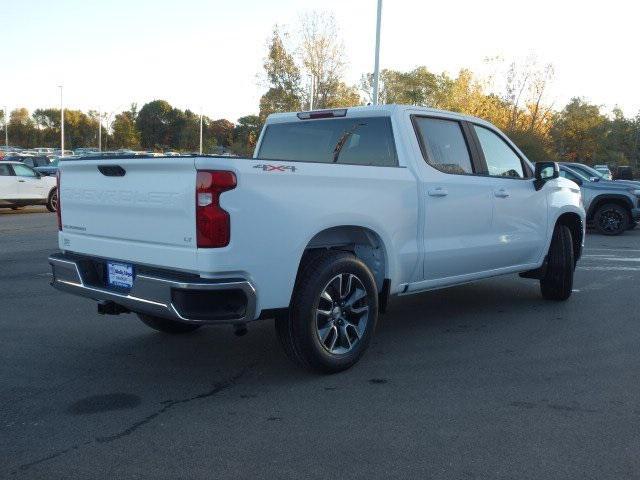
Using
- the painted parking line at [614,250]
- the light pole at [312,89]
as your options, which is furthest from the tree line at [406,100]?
the painted parking line at [614,250]

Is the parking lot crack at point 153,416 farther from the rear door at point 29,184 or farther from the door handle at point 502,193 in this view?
the rear door at point 29,184

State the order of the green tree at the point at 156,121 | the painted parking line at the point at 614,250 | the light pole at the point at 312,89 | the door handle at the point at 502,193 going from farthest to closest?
the green tree at the point at 156,121 → the light pole at the point at 312,89 → the painted parking line at the point at 614,250 → the door handle at the point at 502,193

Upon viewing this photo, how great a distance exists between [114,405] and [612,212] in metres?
14.5

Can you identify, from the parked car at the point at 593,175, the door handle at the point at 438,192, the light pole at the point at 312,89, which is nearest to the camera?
the door handle at the point at 438,192

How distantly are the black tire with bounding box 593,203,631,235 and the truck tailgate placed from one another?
45.5ft

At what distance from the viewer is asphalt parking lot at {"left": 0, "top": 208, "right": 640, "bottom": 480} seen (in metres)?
3.47

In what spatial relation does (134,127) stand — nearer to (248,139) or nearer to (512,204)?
(248,139)

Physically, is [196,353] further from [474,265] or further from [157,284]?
[474,265]

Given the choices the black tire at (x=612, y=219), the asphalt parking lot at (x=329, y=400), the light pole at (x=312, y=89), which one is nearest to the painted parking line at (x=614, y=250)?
the black tire at (x=612, y=219)

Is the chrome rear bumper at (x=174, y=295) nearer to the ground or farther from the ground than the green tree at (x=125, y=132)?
nearer to the ground

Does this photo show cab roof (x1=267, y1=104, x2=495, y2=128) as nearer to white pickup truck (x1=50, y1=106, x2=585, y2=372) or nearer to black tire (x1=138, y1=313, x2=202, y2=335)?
white pickup truck (x1=50, y1=106, x2=585, y2=372)

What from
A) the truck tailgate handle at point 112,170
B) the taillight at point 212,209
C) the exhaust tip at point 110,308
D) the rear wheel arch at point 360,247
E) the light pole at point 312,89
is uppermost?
the light pole at point 312,89

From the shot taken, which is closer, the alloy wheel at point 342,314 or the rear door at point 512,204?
the alloy wheel at point 342,314

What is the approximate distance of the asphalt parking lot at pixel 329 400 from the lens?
3.47 metres
